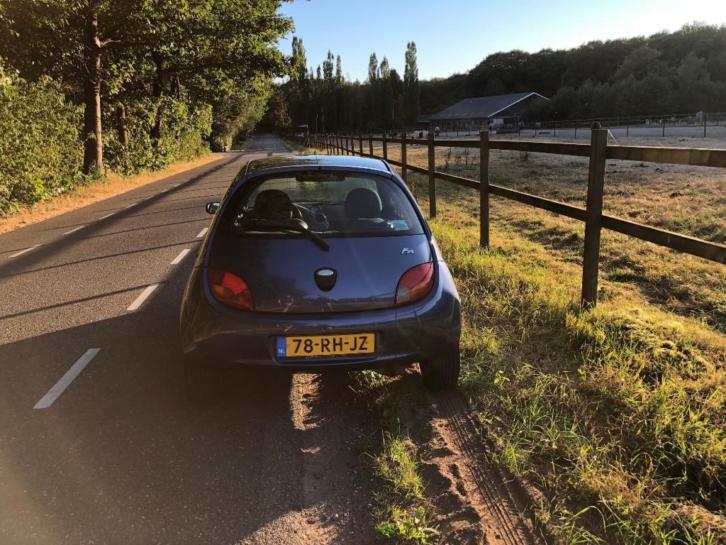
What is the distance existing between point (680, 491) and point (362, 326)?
5.76 ft

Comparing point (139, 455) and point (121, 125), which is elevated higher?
point (121, 125)

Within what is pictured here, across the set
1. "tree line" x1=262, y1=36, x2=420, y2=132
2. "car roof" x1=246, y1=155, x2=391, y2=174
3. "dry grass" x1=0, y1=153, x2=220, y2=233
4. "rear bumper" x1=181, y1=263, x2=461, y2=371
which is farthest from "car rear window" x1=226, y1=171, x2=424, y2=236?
"tree line" x1=262, y1=36, x2=420, y2=132

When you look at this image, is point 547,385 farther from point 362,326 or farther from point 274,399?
point 274,399

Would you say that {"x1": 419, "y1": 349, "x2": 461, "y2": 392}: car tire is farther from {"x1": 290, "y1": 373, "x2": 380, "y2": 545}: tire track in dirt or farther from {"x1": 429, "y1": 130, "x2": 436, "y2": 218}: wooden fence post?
{"x1": 429, "y1": 130, "x2": 436, "y2": 218}: wooden fence post

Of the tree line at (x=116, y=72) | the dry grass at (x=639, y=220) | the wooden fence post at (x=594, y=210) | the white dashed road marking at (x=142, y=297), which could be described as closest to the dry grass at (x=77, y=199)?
the tree line at (x=116, y=72)

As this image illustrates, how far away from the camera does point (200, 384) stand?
360 cm

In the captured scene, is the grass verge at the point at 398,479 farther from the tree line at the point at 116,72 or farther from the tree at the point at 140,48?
the tree at the point at 140,48

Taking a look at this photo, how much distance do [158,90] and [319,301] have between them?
95.2 feet

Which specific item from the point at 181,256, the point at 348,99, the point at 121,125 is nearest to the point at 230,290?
the point at 181,256

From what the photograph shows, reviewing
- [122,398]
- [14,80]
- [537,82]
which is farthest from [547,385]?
[537,82]

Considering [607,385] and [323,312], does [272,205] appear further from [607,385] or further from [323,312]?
[607,385]

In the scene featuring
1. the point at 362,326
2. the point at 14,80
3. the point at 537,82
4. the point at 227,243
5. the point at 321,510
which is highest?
the point at 537,82

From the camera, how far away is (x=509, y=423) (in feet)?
11.0

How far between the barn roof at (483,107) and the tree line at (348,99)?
48.1ft
